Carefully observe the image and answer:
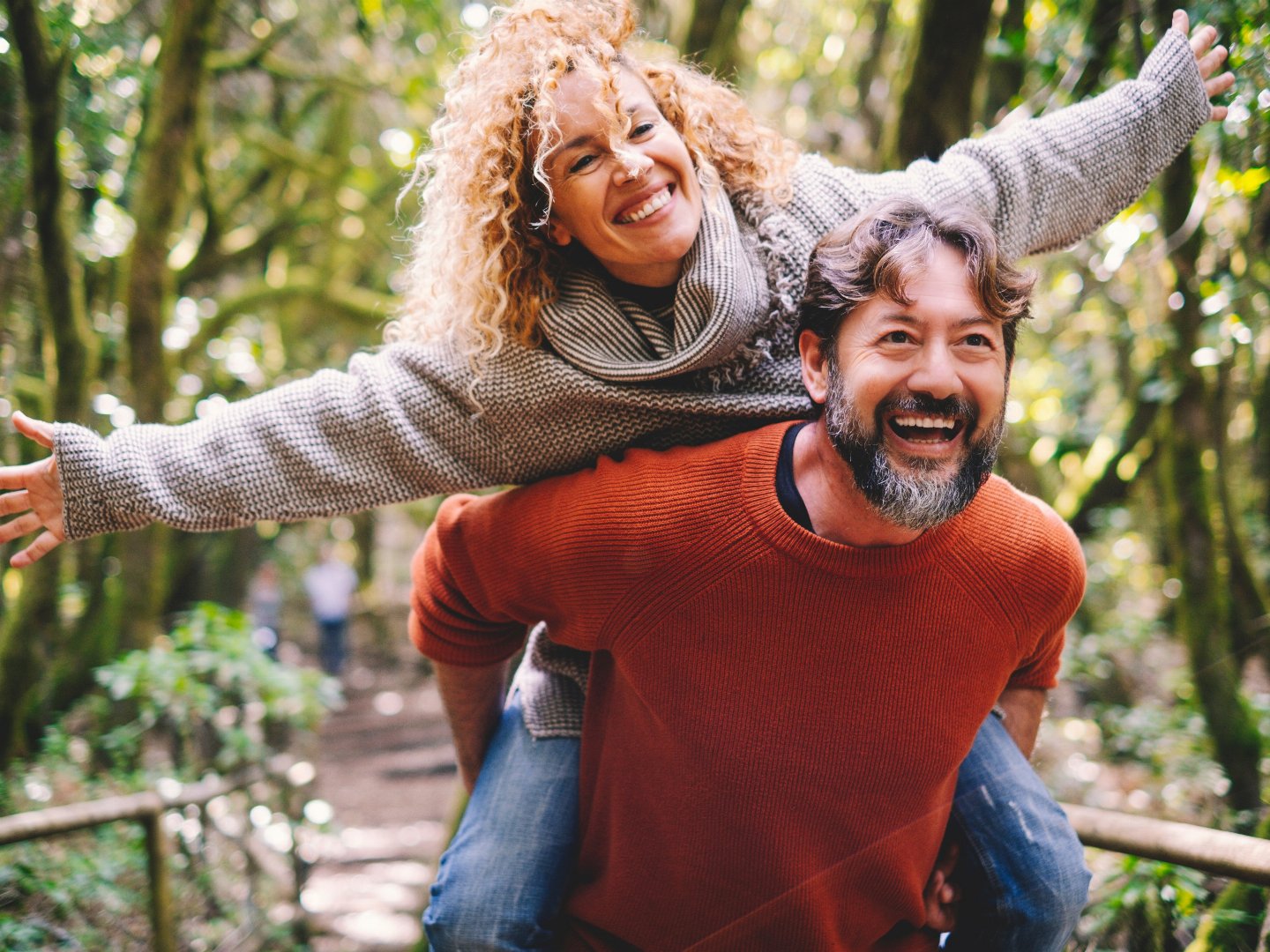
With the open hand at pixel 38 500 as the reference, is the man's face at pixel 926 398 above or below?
above

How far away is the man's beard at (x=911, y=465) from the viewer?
1.53 metres

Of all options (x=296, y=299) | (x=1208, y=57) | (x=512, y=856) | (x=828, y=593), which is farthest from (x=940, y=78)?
(x=296, y=299)

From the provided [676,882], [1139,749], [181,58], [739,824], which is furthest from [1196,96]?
[181,58]

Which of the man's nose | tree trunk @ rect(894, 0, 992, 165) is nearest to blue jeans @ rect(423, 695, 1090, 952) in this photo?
the man's nose

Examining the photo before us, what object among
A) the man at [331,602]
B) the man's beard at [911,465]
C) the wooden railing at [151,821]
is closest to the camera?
the man's beard at [911,465]

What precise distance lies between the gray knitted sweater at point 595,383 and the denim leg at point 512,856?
658 millimetres

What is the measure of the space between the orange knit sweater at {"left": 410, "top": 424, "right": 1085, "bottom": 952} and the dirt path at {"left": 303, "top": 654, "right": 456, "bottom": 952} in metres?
1.71

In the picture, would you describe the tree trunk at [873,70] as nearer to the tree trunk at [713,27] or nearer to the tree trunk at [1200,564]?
the tree trunk at [713,27]

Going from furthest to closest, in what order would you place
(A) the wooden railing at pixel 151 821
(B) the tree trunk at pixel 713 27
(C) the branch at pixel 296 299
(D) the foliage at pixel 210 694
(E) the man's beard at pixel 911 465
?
(C) the branch at pixel 296 299 < (D) the foliage at pixel 210 694 < (B) the tree trunk at pixel 713 27 < (A) the wooden railing at pixel 151 821 < (E) the man's beard at pixel 911 465

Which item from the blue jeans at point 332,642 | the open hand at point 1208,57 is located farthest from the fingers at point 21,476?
the blue jeans at point 332,642

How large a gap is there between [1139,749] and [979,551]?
3471 mm

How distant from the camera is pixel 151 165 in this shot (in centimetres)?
407

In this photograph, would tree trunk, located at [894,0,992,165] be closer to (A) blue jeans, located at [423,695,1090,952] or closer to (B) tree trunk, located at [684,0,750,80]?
(B) tree trunk, located at [684,0,750,80]

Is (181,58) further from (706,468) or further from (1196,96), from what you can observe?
(1196,96)
